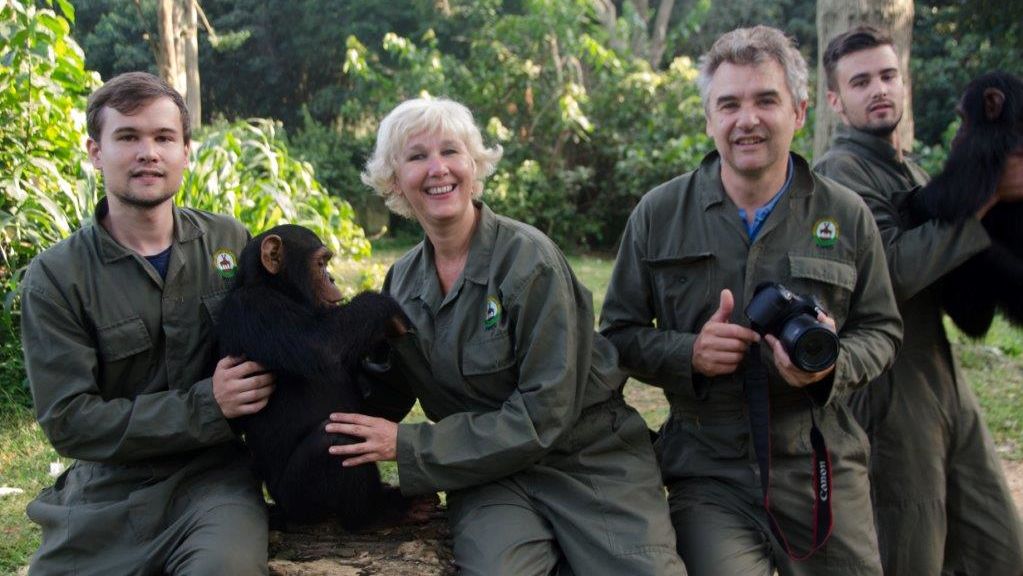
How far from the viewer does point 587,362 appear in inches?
124

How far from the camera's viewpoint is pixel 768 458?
304 centimetres

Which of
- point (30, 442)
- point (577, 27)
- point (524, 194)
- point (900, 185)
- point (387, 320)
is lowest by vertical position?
point (30, 442)

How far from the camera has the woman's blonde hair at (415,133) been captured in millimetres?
3188

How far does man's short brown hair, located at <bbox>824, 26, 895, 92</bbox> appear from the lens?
12.4 feet

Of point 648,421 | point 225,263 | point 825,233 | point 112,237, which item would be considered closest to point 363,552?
point 225,263

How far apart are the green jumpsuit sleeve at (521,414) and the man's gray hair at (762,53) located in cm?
89

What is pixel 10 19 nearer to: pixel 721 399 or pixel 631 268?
pixel 631 268

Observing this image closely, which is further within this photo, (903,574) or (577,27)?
(577,27)

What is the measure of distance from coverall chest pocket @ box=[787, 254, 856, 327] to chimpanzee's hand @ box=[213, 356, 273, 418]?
5.63 ft

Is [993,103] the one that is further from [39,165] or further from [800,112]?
[39,165]

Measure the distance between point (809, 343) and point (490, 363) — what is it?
0.96 m

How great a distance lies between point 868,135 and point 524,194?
1025 centimetres

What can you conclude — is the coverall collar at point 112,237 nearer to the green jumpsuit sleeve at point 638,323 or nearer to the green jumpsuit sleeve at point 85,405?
the green jumpsuit sleeve at point 85,405

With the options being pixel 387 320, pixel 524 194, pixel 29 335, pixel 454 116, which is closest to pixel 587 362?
pixel 387 320
